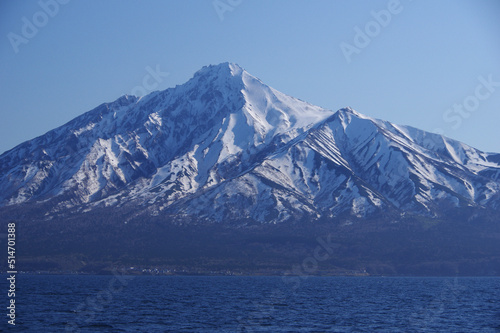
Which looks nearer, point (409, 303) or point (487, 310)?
point (487, 310)

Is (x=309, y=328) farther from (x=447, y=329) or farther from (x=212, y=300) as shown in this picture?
(x=212, y=300)

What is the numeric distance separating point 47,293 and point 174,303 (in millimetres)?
39702

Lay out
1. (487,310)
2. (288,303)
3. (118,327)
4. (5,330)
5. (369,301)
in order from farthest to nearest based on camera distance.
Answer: (369,301) < (288,303) < (487,310) < (118,327) < (5,330)

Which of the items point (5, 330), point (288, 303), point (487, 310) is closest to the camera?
point (5, 330)

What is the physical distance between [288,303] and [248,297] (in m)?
19.3

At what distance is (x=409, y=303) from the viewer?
153 metres

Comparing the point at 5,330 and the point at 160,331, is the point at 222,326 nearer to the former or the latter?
the point at 160,331

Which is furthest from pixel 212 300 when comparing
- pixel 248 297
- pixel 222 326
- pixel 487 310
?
pixel 487 310

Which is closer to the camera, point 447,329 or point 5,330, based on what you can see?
point 5,330

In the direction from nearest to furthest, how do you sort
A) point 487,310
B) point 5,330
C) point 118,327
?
point 5,330 < point 118,327 < point 487,310

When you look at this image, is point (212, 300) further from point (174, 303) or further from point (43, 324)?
point (43, 324)

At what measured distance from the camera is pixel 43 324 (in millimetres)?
102375

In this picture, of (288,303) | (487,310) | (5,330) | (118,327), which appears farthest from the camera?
(288,303)

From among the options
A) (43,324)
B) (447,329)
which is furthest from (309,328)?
(43,324)
